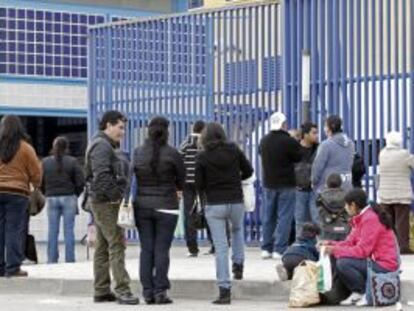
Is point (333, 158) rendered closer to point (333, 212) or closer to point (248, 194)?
point (333, 212)

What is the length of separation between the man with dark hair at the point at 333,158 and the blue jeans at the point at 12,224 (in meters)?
3.77

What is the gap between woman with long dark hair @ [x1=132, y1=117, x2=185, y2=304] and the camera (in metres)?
12.2

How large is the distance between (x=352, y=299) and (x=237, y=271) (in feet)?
5.00

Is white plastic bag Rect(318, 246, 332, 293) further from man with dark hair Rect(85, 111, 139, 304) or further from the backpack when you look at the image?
man with dark hair Rect(85, 111, 139, 304)

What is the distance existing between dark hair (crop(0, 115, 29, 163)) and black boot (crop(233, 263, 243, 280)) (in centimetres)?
290

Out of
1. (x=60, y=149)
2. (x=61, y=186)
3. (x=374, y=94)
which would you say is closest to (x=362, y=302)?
(x=374, y=94)

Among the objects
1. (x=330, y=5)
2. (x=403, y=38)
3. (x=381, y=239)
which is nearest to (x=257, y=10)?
(x=330, y=5)

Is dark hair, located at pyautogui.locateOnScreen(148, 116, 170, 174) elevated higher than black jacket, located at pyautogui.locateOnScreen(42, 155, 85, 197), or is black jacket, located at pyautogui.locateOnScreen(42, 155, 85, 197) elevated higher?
dark hair, located at pyautogui.locateOnScreen(148, 116, 170, 174)

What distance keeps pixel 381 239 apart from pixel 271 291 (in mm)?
1622

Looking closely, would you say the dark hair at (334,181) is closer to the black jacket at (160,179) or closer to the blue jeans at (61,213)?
the black jacket at (160,179)

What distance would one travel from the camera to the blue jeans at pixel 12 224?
13945 mm

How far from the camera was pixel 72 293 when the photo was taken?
1394cm

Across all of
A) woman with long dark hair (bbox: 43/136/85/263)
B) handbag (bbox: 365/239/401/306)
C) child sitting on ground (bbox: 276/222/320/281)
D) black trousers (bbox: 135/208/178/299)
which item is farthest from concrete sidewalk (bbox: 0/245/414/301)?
woman with long dark hair (bbox: 43/136/85/263)

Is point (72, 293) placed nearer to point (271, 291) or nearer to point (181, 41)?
point (271, 291)
